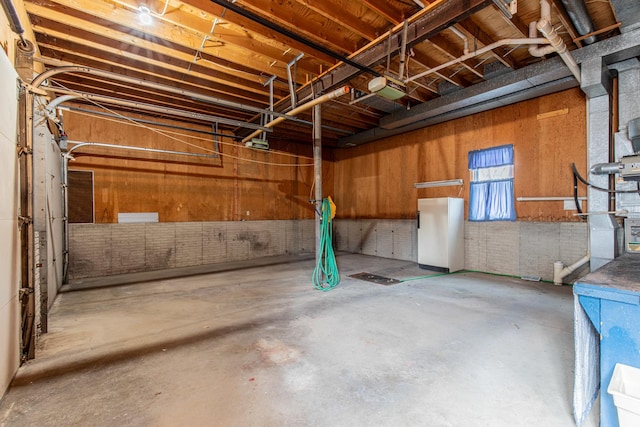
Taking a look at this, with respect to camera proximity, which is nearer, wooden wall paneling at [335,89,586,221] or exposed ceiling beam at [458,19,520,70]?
exposed ceiling beam at [458,19,520,70]

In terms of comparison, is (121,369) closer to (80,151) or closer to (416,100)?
(80,151)

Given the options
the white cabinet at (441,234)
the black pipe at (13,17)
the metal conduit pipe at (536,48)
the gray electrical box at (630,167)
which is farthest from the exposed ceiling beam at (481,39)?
the black pipe at (13,17)

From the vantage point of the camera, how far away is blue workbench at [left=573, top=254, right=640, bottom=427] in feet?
4.49

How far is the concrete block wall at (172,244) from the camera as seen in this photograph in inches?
204

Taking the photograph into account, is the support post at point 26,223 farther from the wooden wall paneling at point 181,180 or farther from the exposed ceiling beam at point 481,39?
the exposed ceiling beam at point 481,39

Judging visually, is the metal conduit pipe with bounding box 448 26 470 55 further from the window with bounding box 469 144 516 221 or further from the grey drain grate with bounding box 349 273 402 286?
the grey drain grate with bounding box 349 273 402 286

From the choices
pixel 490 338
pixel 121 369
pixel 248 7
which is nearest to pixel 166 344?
pixel 121 369

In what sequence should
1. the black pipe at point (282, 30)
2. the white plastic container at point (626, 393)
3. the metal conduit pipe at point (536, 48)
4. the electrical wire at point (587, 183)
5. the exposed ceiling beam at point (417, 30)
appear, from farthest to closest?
1. the electrical wire at point (587, 183)
2. the metal conduit pipe at point (536, 48)
3. the exposed ceiling beam at point (417, 30)
4. the black pipe at point (282, 30)
5. the white plastic container at point (626, 393)

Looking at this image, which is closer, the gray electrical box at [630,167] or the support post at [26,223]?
the support post at [26,223]

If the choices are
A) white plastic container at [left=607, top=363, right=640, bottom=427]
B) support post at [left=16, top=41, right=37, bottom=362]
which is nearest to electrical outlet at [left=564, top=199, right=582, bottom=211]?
white plastic container at [left=607, top=363, right=640, bottom=427]

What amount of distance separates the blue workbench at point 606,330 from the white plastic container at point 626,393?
46 mm

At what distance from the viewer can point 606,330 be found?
1426mm

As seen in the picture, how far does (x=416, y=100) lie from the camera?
532 centimetres

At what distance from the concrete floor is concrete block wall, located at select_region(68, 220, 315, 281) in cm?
147
